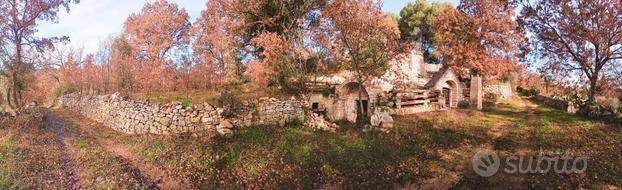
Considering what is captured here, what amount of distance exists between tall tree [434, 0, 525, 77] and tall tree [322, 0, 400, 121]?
1146 cm

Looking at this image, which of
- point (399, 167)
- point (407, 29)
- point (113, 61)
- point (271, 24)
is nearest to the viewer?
point (399, 167)

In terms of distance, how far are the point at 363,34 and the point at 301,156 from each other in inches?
265

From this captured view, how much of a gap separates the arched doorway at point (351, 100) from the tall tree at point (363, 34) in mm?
2804

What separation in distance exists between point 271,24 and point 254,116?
827cm

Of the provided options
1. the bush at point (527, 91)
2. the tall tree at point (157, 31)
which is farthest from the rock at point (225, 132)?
the bush at point (527, 91)

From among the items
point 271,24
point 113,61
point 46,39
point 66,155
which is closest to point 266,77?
point 271,24

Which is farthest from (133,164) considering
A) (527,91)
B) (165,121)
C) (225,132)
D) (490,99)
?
(527,91)

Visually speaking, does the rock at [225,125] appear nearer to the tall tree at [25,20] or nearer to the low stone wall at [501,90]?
the tall tree at [25,20]

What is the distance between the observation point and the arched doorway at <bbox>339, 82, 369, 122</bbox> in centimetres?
1856

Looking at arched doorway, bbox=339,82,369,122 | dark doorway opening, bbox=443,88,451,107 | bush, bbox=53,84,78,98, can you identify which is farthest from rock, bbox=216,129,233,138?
bush, bbox=53,84,78,98

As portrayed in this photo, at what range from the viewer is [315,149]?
1195 centimetres

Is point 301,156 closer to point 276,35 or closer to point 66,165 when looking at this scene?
point 66,165

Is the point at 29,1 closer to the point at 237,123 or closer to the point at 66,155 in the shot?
the point at 66,155

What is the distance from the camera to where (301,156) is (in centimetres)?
1127
